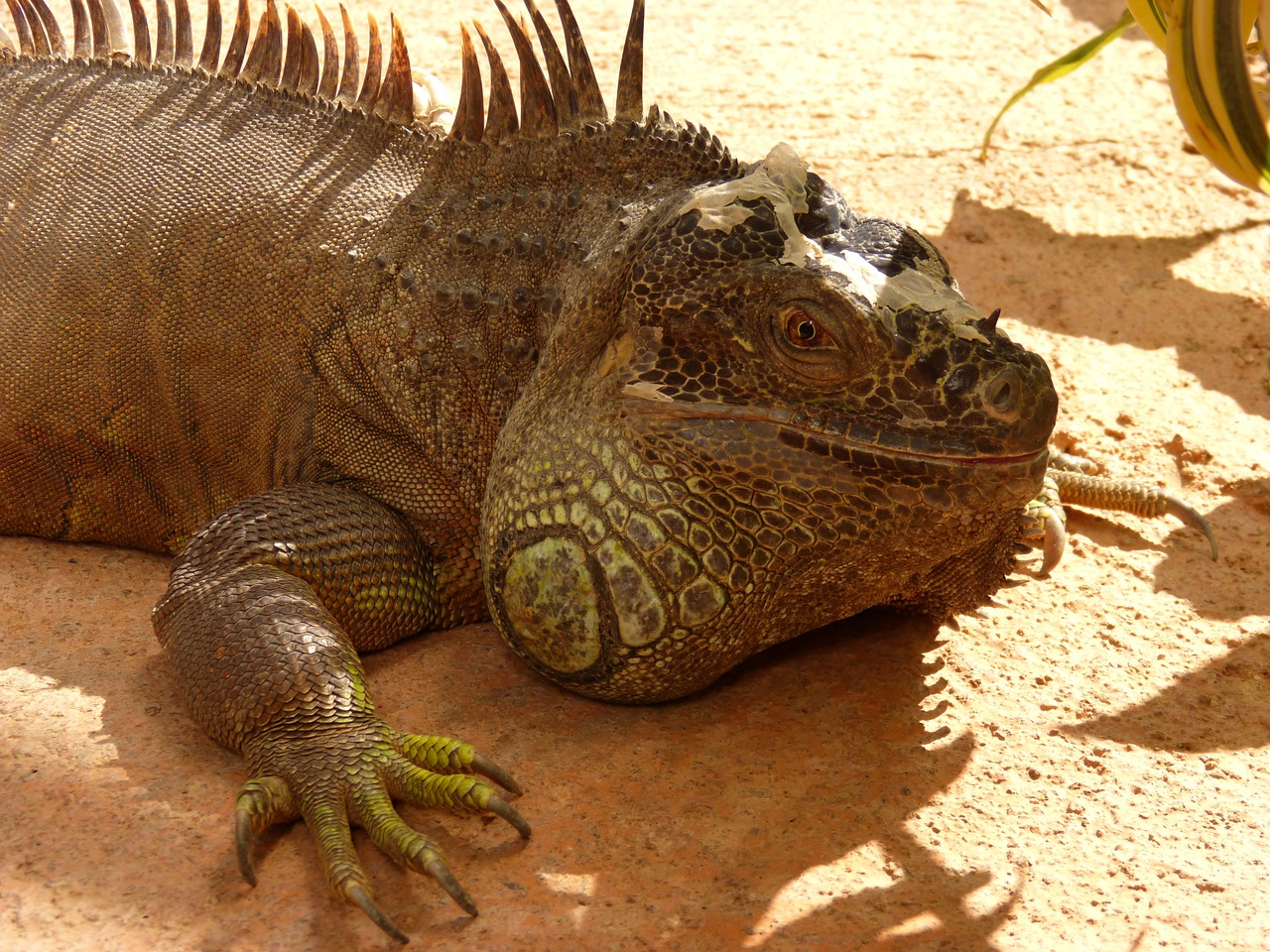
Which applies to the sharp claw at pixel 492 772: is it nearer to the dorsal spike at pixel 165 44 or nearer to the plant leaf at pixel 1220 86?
the plant leaf at pixel 1220 86

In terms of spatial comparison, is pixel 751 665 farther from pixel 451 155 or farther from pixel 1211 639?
pixel 451 155

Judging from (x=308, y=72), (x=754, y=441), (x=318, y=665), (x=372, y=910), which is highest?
(x=308, y=72)

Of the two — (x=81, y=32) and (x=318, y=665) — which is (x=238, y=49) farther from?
(x=318, y=665)

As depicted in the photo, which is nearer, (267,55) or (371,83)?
(371,83)

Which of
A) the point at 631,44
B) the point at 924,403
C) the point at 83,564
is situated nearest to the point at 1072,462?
the point at 924,403

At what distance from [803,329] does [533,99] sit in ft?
4.74

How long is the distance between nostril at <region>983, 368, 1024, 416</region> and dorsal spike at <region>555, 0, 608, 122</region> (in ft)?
5.57

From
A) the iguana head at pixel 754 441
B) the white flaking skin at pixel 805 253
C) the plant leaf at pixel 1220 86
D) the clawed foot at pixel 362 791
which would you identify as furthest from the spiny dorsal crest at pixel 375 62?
the clawed foot at pixel 362 791

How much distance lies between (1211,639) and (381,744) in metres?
3.01

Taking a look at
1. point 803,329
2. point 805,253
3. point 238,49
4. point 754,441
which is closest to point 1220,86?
point 805,253

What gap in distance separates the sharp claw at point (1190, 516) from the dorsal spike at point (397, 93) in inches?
130

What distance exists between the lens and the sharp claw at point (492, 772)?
3418 mm

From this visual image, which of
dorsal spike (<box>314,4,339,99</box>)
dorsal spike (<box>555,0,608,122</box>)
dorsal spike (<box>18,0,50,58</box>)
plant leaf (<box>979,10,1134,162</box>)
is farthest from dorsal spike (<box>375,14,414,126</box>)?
plant leaf (<box>979,10,1134,162</box>)

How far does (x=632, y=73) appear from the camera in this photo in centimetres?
409
